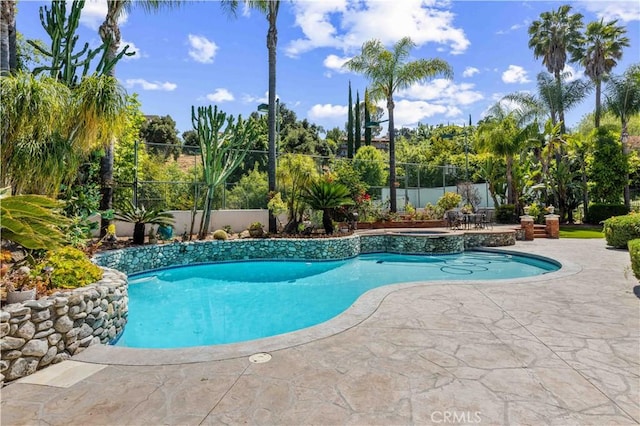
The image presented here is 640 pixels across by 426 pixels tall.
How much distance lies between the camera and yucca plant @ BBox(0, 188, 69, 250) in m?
Answer: 3.71

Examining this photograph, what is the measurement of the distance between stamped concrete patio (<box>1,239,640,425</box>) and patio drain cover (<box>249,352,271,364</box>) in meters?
0.07

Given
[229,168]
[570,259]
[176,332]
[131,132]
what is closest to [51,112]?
[176,332]

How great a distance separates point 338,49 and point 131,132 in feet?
34.5

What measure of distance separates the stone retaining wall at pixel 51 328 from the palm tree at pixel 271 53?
9.33m

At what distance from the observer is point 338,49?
17938 millimetres

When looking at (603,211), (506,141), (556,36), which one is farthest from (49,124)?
(556,36)

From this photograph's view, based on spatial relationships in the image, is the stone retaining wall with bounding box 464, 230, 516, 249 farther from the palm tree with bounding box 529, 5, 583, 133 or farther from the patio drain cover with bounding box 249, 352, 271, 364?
the palm tree with bounding box 529, 5, 583, 133

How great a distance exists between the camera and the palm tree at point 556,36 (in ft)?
77.8

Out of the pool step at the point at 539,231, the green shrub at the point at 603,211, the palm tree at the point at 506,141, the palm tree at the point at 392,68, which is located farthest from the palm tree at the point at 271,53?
the green shrub at the point at 603,211

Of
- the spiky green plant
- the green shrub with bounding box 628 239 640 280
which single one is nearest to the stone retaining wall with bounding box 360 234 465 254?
the spiky green plant

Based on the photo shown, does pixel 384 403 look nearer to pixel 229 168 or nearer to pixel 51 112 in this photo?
pixel 51 112

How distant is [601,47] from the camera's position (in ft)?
72.6
